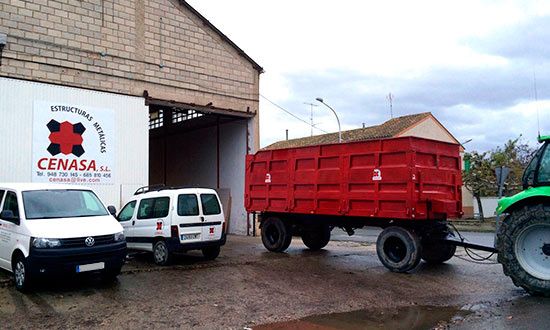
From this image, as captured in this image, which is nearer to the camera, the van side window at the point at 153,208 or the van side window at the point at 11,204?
the van side window at the point at 11,204

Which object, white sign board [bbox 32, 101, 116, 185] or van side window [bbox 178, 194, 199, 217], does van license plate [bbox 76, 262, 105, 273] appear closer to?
van side window [bbox 178, 194, 199, 217]

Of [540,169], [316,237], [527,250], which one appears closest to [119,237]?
[316,237]

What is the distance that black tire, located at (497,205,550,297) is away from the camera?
7.97m

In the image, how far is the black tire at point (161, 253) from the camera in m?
11.1

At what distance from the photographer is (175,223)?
11070 mm

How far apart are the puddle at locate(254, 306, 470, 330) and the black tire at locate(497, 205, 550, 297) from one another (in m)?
1.50

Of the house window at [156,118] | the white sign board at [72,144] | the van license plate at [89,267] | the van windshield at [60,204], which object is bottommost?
the van license plate at [89,267]

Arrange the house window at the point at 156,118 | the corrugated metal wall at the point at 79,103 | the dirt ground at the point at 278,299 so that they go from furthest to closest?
the house window at the point at 156,118 → the corrugated metal wall at the point at 79,103 → the dirt ground at the point at 278,299

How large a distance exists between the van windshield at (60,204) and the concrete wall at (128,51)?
17.3 feet

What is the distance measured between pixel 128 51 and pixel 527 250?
39.8ft

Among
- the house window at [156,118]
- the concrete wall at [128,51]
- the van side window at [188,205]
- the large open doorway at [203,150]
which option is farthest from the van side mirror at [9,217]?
the house window at [156,118]

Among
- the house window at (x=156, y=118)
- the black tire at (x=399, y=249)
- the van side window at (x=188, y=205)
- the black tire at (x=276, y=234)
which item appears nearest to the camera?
the black tire at (x=399, y=249)

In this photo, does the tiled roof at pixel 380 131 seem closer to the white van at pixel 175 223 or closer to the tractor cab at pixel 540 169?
the white van at pixel 175 223

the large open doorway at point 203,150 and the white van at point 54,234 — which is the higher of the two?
the large open doorway at point 203,150
